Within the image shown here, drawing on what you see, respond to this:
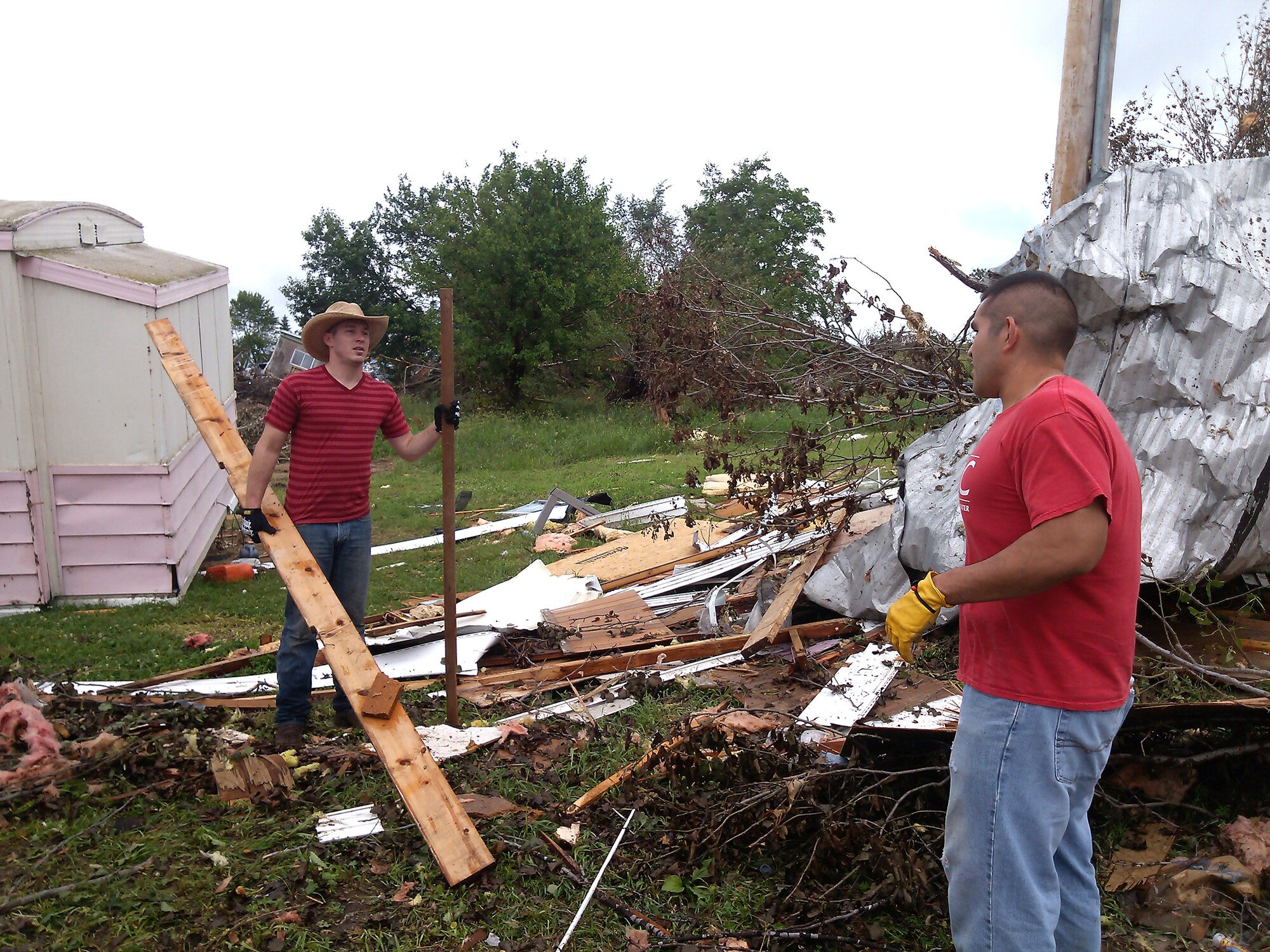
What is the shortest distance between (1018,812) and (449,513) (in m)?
3.22

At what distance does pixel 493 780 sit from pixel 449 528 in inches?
50.5

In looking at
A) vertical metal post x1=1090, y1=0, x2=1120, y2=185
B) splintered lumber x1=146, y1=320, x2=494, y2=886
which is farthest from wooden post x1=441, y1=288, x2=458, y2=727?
vertical metal post x1=1090, y1=0, x2=1120, y2=185

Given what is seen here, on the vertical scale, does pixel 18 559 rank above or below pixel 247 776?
below

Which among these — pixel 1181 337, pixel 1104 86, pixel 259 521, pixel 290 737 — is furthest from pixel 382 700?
pixel 1104 86

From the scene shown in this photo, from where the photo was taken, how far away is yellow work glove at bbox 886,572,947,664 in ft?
7.57

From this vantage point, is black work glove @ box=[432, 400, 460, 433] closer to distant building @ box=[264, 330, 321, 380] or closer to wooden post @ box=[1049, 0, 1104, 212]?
wooden post @ box=[1049, 0, 1104, 212]

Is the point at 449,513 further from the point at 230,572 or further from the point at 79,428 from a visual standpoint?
the point at 230,572

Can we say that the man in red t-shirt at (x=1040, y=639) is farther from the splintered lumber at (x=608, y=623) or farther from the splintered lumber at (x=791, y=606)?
the splintered lumber at (x=608, y=623)

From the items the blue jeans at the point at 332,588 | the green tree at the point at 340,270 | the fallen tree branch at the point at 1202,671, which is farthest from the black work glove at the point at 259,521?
the green tree at the point at 340,270

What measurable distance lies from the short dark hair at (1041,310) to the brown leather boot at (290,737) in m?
3.79

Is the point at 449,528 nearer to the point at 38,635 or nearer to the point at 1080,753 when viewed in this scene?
the point at 1080,753

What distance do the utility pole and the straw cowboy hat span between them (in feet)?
12.9

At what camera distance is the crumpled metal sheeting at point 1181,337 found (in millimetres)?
4262

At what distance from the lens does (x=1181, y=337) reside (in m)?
4.48
